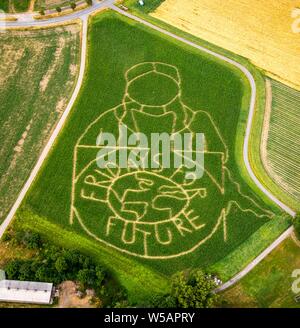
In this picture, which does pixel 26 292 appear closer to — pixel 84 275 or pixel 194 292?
pixel 84 275

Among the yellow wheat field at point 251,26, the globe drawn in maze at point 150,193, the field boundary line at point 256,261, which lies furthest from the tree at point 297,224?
the yellow wheat field at point 251,26

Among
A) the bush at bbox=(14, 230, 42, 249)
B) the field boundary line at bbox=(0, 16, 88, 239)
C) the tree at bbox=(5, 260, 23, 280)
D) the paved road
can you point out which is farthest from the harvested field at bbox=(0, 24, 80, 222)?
the tree at bbox=(5, 260, 23, 280)

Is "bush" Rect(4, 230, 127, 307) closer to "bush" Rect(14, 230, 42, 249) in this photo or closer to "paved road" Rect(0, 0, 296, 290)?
"bush" Rect(14, 230, 42, 249)

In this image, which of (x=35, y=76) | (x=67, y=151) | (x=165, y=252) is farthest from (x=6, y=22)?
(x=165, y=252)

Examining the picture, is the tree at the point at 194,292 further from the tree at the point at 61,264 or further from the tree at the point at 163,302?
the tree at the point at 61,264

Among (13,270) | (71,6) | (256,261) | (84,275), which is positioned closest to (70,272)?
(84,275)

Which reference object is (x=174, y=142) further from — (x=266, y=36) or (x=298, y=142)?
(x=266, y=36)
